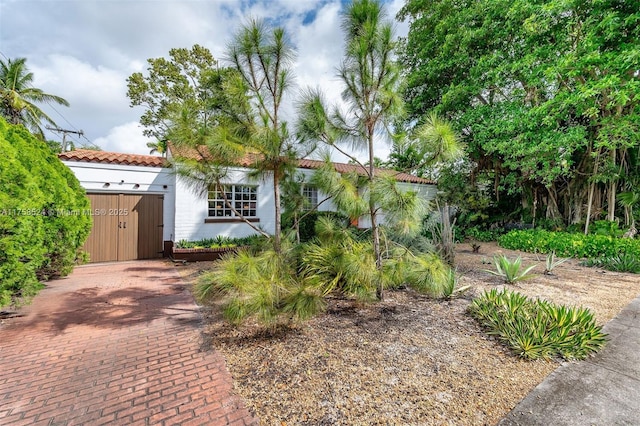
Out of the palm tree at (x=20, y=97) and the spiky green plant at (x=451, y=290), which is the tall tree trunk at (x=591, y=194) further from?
the palm tree at (x=20, y=97)

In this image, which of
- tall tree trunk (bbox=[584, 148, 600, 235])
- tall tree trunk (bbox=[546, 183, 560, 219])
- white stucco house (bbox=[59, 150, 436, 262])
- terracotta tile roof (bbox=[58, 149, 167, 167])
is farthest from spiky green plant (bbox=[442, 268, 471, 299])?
tall tree trunk (bbox=[546, 183, 560, 219])

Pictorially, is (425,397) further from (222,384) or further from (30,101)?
(30,101)

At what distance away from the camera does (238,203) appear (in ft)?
33.5

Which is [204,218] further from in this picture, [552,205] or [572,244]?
[552,205]

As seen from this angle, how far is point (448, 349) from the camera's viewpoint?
3.36 metres

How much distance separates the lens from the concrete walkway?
2211 mm

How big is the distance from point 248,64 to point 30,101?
22332mm

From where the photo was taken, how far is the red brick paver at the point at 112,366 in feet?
7.62

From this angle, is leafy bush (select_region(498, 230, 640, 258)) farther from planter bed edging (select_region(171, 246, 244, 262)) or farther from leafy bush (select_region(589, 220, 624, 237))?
planter bed edging (select_region(171, 246, 244, 262))

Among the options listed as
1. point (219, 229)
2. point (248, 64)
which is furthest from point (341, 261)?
point (219, 229)

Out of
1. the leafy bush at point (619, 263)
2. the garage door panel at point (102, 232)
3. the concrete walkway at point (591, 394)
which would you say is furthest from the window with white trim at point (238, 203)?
the leafy bush at point (619, 263)

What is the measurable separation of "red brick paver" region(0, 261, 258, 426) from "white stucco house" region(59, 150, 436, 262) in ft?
12.1

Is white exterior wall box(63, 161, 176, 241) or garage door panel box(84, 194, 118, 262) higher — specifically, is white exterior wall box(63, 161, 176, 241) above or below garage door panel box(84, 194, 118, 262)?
above

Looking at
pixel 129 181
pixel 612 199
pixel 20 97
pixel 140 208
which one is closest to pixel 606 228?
pixel 612 199
